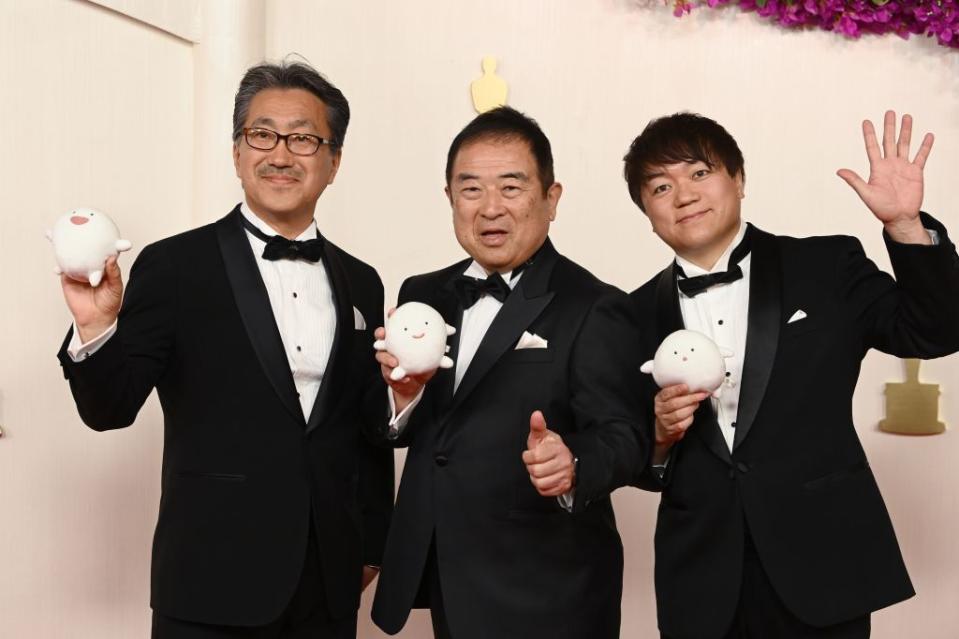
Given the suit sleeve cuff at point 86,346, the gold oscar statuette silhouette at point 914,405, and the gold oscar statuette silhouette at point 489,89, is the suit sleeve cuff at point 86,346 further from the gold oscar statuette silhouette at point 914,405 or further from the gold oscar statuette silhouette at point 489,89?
the gold oscar statuette silhouette at point 914,405

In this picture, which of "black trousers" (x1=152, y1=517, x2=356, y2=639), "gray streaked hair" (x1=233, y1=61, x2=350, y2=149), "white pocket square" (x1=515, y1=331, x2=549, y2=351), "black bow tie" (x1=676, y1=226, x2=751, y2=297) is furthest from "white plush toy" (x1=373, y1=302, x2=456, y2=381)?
"gray streaked hair" (x1=233, y1=61, x2=350, y2=149)

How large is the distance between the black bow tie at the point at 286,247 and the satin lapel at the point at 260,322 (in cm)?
5

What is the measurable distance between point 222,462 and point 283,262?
0.49 metres

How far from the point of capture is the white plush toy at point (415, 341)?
6.63ft

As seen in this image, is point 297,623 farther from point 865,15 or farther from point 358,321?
point 865,15

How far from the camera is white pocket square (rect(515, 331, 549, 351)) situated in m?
2.12

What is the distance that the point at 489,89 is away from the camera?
A: 3840 mm

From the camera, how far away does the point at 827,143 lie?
3.76 meters

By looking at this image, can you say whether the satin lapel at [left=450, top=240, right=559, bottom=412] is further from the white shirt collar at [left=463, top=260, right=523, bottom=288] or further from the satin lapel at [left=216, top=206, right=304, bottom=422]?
the satin lapel at [left=216, top=206, right=304, bottom=422]

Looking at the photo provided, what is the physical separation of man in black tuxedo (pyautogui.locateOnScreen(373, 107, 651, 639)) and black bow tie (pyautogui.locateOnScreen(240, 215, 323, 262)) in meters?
0.36

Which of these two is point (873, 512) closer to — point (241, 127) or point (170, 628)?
point (170, 628)

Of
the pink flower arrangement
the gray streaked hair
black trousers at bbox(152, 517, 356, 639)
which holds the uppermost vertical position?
the pink flower arrangement

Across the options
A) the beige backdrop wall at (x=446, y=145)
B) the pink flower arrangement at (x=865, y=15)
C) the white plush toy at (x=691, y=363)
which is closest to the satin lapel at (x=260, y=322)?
the white plush toy at (x=691, y=363)

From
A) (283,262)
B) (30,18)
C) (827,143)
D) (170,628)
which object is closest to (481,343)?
(283,262)
